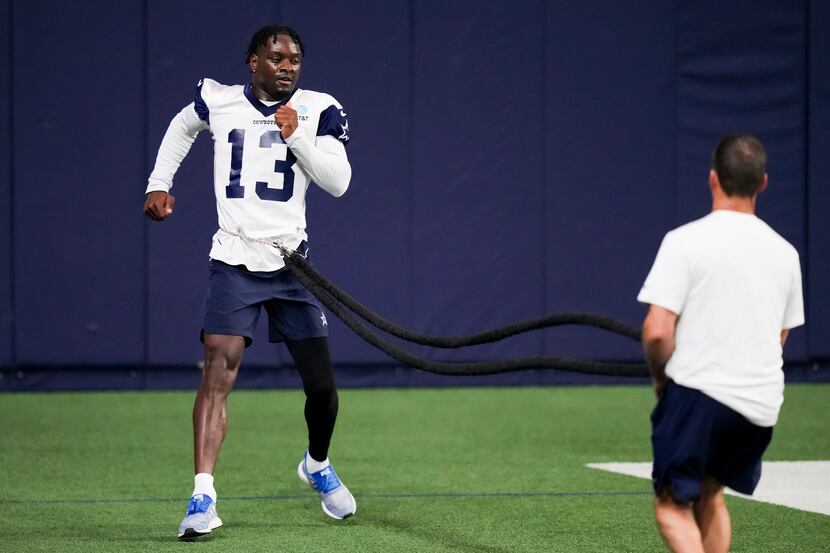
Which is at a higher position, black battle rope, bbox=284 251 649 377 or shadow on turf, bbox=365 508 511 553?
black battle rope, bbox=284 251 649 377

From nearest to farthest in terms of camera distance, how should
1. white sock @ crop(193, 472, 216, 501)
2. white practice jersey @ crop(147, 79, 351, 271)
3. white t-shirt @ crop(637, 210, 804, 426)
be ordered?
white t-shirt @ crop(637, 210, 804, 426)
white sock @ crop(193, 472, 216, 501)
white practice jersey @ crop(147, 79, 351, 271)

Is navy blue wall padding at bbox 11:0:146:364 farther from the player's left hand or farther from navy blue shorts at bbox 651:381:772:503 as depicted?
navy blue shorts at bbox 651:381:772:503

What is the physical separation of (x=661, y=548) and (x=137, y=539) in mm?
1856

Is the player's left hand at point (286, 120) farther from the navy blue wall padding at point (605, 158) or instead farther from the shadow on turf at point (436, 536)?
the navy blue wall padding at point (605, 158)

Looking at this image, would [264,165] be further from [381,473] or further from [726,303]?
[726,303]

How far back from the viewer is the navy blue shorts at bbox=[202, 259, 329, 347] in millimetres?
4910

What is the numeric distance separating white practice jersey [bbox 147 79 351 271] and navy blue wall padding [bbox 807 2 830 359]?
252 inches

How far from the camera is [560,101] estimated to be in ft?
33.7

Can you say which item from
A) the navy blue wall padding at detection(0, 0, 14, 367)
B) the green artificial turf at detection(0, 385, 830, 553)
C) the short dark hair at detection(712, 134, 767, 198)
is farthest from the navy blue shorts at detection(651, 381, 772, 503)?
the navy blue wall padding at detection(0, 0, 14, 367)

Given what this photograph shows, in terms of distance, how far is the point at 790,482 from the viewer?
6105 mm

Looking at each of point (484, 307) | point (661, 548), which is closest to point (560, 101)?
point (484, 307)

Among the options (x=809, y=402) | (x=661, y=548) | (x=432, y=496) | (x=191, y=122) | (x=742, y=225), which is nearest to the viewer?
(x=742, y=225)

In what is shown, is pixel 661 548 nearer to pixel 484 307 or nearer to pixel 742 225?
pixel 742 225

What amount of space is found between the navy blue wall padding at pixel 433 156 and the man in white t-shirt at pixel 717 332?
6.69 meters
